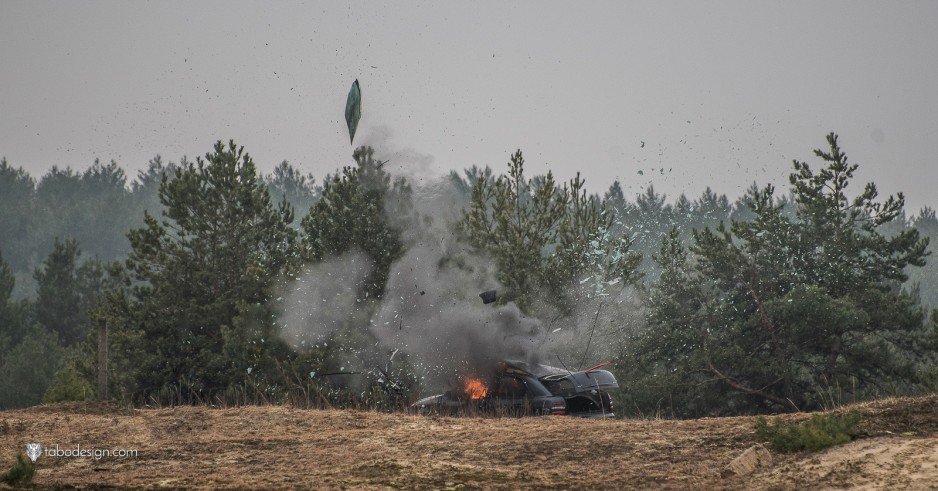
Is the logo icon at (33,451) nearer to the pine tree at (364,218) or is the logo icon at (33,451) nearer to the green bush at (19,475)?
the green bush at (19,475)

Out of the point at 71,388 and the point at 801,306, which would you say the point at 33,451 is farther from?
the point at 801,306

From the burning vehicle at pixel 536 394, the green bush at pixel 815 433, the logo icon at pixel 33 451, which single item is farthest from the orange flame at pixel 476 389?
the logo icon at pixel 33 451

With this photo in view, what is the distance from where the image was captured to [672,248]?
1220 inches

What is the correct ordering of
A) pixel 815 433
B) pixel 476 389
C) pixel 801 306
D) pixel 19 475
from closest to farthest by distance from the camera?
pixel 19 475, pixel 815 433, pixel 476 389, pixel 801 306

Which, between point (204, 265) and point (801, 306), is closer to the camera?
point (801, 306)

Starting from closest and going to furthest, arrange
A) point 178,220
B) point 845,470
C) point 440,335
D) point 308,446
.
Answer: point 845,470 < point 308,446 < point 440,335 < point 178,220

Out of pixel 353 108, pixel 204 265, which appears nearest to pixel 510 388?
pixel 353 108

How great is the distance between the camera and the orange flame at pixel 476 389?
14984 millimetres

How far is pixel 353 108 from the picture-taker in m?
13.5

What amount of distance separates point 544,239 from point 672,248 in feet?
17.6

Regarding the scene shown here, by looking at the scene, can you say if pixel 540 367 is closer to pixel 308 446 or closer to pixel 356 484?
pixel 308 446

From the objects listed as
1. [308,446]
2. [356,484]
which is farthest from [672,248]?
[356,484]

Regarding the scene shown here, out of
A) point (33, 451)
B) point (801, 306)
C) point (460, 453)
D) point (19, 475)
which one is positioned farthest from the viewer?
point (801, 306)

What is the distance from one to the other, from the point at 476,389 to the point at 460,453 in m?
5.14
